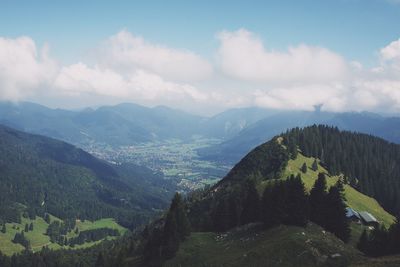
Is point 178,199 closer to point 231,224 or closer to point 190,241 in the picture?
point 190,241

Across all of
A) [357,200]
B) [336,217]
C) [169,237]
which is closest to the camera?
[169,237]

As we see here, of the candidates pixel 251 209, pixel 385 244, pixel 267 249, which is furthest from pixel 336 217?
pixel 267 249

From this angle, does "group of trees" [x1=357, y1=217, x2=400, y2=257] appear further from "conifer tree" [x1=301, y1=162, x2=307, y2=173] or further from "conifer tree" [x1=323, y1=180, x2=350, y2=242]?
"conifer tree" [x1=301, y1=162, x2=307, y2=173]

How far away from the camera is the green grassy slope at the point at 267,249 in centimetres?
8188

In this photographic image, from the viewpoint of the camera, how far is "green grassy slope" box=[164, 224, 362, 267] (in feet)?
269

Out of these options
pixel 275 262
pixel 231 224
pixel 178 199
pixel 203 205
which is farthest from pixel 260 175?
pixel 275 262

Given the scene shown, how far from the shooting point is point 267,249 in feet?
291

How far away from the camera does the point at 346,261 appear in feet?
253

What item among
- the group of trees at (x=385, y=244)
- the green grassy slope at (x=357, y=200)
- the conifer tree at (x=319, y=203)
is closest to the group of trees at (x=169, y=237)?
the conifer tree at (x=319, y=203)

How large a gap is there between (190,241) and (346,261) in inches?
1745

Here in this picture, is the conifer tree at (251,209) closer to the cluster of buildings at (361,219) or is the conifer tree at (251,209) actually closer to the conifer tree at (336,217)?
the conifer tree at (336,217)

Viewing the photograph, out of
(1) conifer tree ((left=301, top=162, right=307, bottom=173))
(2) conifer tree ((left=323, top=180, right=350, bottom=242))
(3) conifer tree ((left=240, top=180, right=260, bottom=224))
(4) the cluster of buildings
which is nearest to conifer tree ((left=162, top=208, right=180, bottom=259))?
(3) conifer tree ((left=240, top=180, right=260, bottom=224))

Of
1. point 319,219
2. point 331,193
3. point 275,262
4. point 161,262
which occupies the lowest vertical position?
point 161,262

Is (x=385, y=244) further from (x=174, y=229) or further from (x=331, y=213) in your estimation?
(x=174, y=229)
